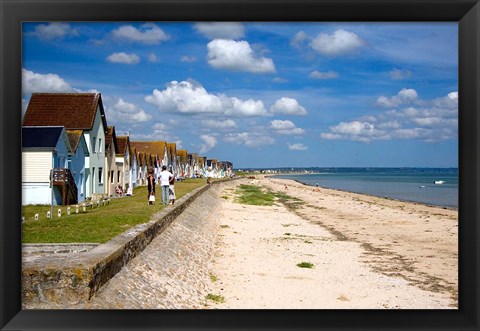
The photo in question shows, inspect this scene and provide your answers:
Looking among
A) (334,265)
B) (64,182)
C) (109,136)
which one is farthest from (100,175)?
(334,265)

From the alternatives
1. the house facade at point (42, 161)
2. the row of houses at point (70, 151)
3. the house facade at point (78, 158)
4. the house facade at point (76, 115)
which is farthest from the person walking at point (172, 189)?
the house facade at point (76, 115)

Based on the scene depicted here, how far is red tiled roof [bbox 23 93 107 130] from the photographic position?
27703 mm

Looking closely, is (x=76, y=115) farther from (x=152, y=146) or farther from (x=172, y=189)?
(x=152, y=146)

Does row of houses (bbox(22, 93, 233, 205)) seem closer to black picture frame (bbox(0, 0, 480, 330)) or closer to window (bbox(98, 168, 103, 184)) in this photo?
window (bbox(98, 168, 103, 184))

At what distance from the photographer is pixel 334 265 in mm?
16547

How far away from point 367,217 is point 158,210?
21.1 meters

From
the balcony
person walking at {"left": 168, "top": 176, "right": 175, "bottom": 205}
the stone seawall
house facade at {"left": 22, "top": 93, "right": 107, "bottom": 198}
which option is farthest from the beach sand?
house facade at {"left": 22, "top": 93, "right": 107, "bottom": 198}

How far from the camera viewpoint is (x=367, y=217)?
117 ft
